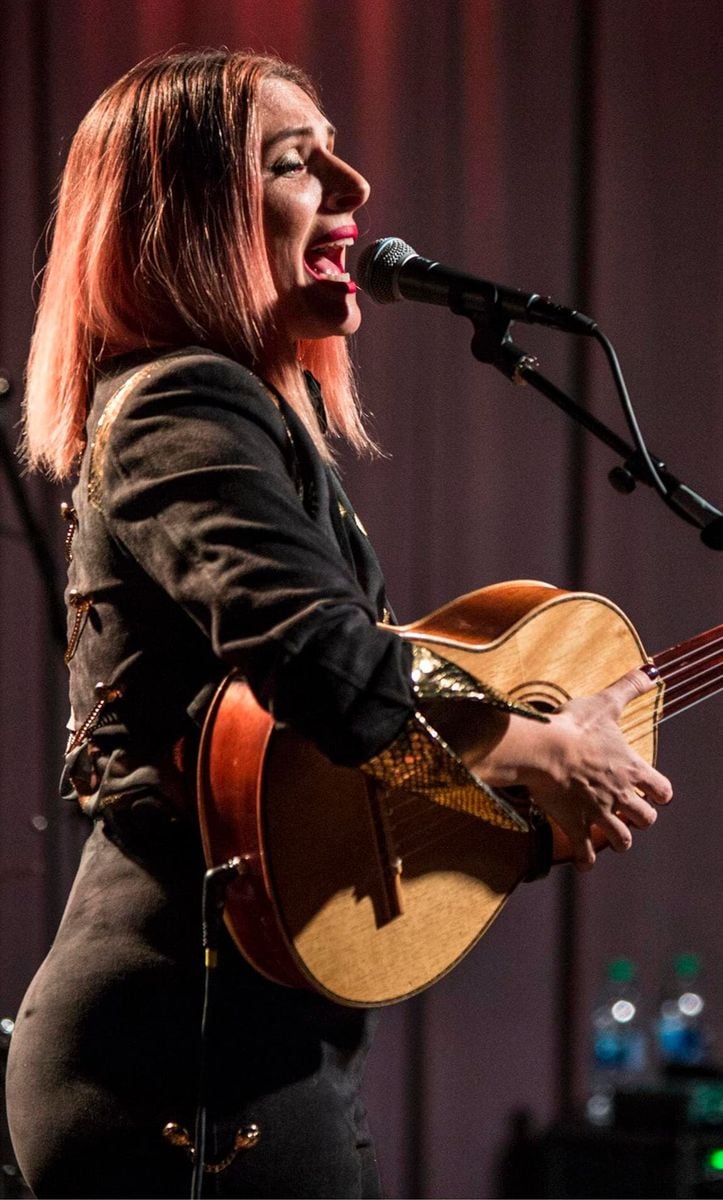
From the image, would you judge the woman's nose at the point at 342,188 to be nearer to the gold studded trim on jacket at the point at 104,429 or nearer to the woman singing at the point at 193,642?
the woman singing at the point at 193,642

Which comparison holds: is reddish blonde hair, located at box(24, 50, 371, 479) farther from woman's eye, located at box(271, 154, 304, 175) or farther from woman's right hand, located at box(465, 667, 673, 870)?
woman's right hand, located at box(465, 667, 673, 870)

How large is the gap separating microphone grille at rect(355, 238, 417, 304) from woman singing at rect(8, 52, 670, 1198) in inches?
4.9

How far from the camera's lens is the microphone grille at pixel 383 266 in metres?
1.72

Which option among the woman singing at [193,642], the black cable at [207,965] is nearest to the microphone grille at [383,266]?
the woman singing at [193,642]

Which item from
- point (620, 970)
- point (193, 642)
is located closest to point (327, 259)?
point (193, 642)

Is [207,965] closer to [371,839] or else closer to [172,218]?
[371,839]

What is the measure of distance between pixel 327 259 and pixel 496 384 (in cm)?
250

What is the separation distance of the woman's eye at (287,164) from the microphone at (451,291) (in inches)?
7.3

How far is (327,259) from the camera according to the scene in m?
1.65

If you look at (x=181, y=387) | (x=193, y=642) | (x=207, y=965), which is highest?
(x=181, y=387)

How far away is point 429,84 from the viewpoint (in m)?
3.95

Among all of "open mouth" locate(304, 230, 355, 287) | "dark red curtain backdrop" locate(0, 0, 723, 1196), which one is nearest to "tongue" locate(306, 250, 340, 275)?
"open mouth" locate(304, 230, 355, 287)

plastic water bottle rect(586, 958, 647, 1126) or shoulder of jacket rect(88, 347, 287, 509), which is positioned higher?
shoulder of jacket rect(88, 347, 287, 509)

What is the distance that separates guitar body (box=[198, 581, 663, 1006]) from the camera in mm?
1315
